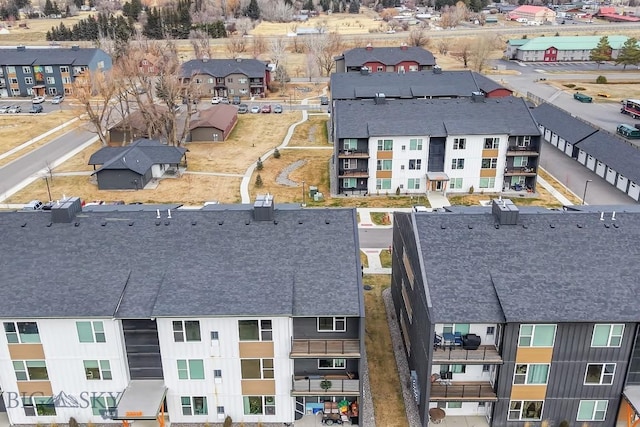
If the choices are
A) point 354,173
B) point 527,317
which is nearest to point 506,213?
point 527,317

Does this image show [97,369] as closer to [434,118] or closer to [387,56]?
[434,118]

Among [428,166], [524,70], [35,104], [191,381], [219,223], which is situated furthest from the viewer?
[524,70]

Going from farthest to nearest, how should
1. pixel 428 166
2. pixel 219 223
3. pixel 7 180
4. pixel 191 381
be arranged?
pixel 7 180
pixel 428 166
pixel 219 223
pixel 191 381

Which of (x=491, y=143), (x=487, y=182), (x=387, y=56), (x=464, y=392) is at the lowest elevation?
(x=487, y=182)

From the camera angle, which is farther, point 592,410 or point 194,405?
point 194,405

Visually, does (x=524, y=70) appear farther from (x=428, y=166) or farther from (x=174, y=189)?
(x=174, y=189)

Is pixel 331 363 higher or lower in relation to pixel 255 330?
lower

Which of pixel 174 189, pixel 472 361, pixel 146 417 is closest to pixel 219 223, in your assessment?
pixel 146 417
